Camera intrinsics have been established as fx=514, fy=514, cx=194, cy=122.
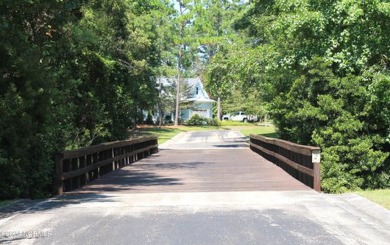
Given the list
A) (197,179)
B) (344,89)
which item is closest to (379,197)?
(344,89)

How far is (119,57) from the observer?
24984mm

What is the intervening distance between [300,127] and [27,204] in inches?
274

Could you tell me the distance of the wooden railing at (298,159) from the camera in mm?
10789

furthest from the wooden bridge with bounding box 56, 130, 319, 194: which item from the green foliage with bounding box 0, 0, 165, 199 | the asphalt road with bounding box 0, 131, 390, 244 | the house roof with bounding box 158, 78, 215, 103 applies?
the house roof with bounding box 158, 78, 215, 103

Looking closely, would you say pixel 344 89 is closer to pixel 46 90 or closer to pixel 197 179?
pixel 197 179

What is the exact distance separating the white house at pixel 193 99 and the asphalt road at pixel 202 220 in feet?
201

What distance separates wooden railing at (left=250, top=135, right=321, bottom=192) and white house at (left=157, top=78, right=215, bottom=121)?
53.9 meters

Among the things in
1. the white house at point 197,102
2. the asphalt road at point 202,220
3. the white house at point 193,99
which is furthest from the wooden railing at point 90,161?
the white house at point 197,102

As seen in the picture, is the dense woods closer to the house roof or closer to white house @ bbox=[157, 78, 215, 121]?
white house @ bbox=[157, 78, 215, 121]

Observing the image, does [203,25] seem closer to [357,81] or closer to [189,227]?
[357,81]

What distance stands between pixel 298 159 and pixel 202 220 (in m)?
5.78

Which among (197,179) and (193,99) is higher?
(193,99)

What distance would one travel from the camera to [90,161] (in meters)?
13.2

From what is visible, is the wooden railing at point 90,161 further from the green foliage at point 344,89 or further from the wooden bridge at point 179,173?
the green foliage at point 344,89
